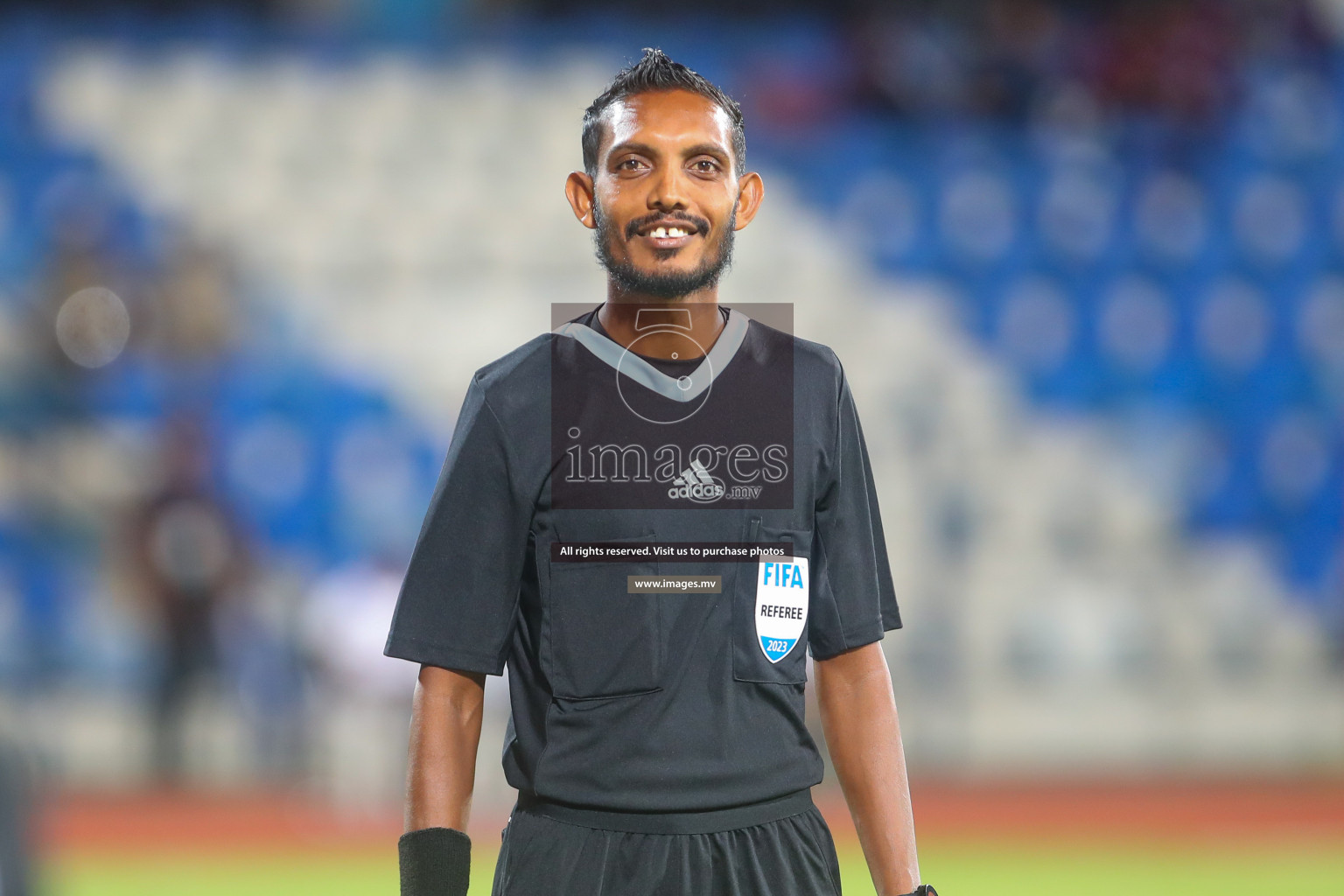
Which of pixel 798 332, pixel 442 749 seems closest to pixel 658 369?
pixel 442 749

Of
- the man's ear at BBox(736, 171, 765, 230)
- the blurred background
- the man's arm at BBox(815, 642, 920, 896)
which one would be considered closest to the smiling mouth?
the man's ear at BBox(736, 171, 765, 230)

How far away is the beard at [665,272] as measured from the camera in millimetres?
1946

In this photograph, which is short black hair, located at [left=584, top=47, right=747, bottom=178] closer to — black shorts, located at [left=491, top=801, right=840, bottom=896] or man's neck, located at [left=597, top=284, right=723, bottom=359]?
man's neck, located at [left=597, top=284, right=723, bottom=359]

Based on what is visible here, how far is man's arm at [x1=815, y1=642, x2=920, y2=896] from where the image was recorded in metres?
1.98

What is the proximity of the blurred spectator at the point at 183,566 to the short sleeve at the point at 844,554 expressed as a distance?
21.2 ft

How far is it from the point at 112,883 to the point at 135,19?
22.2ft

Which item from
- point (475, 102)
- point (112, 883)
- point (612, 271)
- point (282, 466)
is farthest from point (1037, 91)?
point (612, 271)

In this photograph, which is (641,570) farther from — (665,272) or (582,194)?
(582,194)

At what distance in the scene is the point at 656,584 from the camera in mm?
1899

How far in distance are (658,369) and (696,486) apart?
0.16m

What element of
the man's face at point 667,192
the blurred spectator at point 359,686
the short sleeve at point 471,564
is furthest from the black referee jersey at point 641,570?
the blurred spectator at point 359,686

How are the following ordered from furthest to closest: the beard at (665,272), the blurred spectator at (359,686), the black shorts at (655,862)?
the blurred spectator at (359,686) < the beard at (665,272) < the black shorts at (655,862)

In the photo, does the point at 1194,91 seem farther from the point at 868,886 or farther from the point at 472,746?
the point at 472,746

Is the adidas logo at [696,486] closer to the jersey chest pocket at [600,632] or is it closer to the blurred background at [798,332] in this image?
the jersey chest pocket at [600,632]
